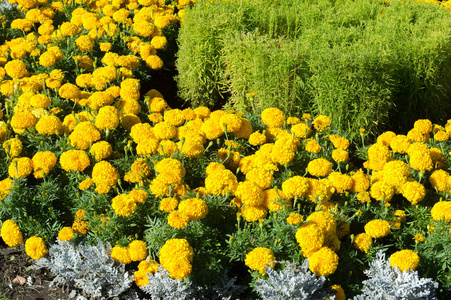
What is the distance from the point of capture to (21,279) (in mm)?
3004

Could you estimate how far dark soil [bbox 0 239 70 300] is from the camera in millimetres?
2906

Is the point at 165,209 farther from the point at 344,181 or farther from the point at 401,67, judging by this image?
the point at 401,67

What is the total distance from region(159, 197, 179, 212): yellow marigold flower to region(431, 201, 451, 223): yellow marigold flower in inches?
56.4

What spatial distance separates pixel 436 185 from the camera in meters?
2.99

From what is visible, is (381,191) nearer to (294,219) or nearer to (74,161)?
(294,219)

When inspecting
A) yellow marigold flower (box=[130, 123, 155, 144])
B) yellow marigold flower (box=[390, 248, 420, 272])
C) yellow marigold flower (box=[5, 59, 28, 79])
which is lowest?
yellow marigold flower (box=[390, 248, 420, 272])

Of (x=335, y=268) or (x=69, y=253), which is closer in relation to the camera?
(x=335, y=268)

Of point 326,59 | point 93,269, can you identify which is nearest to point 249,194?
point 93,269

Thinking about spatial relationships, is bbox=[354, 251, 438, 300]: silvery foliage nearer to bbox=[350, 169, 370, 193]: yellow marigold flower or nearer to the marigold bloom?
bbox=[350, 169, 370, 193]: yellow marigold flower

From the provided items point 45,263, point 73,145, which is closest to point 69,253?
A: point 45,263

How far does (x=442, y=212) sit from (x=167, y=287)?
1536mm

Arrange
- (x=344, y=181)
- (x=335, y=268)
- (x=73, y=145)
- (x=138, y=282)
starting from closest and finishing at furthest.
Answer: (x=335, y=268) < (x=138, y=282) < (x=344, y=181) < (x=73, y=145)

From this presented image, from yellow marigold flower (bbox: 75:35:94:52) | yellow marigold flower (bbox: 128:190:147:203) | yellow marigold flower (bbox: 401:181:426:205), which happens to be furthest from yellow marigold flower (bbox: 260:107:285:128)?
yellow marigold flower (bbox: 75:35:94:52)

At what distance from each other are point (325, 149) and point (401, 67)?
4.02 feet
